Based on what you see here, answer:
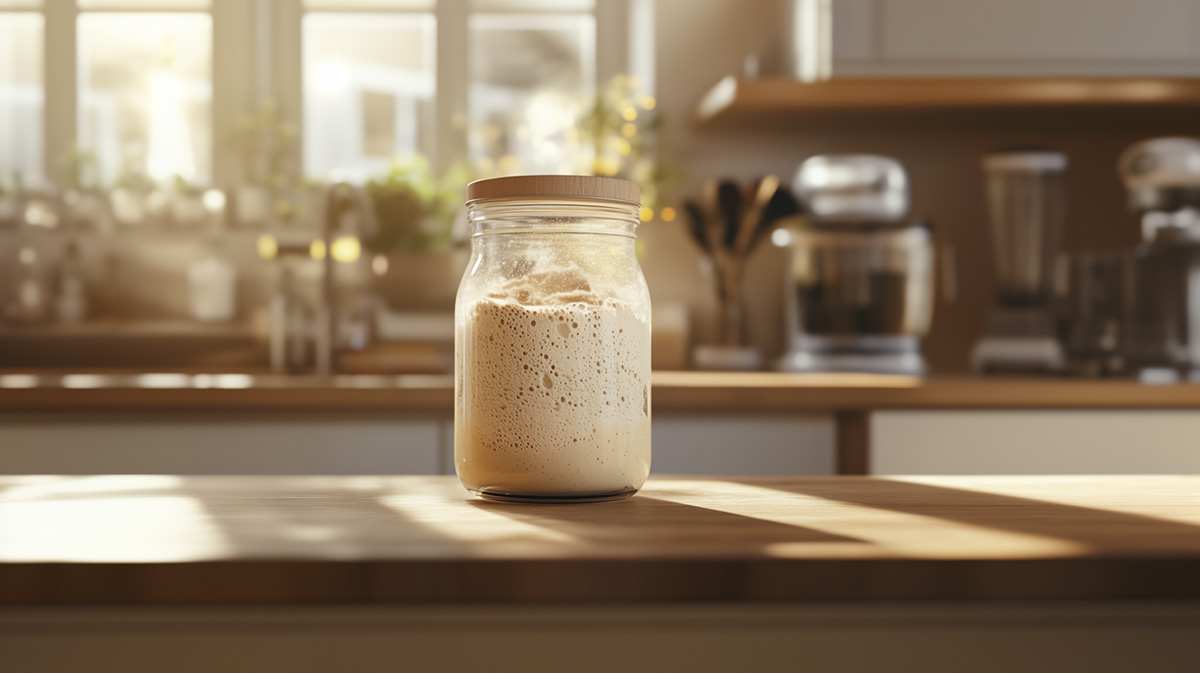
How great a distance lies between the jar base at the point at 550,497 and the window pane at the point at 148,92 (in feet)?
6.90

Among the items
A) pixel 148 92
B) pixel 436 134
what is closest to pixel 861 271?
pixel 436 134

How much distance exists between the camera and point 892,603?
418mm

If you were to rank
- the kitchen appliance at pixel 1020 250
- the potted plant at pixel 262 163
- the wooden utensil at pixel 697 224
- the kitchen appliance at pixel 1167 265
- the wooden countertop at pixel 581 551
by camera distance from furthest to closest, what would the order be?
the potted plant at pixel 262 163, the wooden utensil at pixel 697 224, the kitchen appliance at pixel 1020 250, the kitchen appliance at pixel 1167 265, the wooden countertop at pixel 581 551

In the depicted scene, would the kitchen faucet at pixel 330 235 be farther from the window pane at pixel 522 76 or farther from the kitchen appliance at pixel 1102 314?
the kitchen appliance at pixel 1102 314

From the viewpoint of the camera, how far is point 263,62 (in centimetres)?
238

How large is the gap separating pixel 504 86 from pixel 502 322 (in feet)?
6.55

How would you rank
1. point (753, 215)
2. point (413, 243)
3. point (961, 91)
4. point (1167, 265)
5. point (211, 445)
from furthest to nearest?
point (413, 243) → point (753, 215) → point (961, 91) → point (1167, 265) → point (211, 445)

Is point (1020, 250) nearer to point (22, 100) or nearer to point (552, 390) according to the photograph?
point (552, 390)

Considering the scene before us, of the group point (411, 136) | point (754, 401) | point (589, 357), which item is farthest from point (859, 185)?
point (589, 357)

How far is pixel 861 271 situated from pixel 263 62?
1522 millimetres

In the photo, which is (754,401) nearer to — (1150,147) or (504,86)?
(1150,147)

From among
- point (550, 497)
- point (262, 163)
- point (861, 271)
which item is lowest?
point (550, 497)

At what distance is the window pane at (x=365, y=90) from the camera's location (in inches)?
95.0

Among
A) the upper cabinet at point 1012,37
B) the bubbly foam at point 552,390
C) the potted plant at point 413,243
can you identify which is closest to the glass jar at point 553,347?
the bubbly foam at point 552,390
